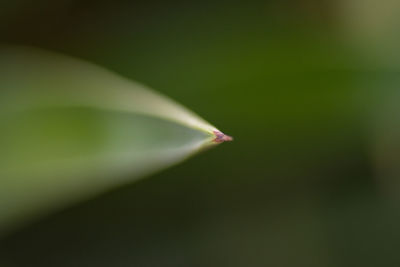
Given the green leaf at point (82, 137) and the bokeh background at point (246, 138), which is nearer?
the green leaf at point (82, 137)

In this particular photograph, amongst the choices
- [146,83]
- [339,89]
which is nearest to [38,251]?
[146,83]

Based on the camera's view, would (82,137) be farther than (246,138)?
No

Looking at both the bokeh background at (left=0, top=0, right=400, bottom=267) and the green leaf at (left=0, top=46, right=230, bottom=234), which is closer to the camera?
the green leaf at (left=0, top=46, right=230, bottom=234)

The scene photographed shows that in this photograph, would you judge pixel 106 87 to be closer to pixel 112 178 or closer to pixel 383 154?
pixel 112 178
